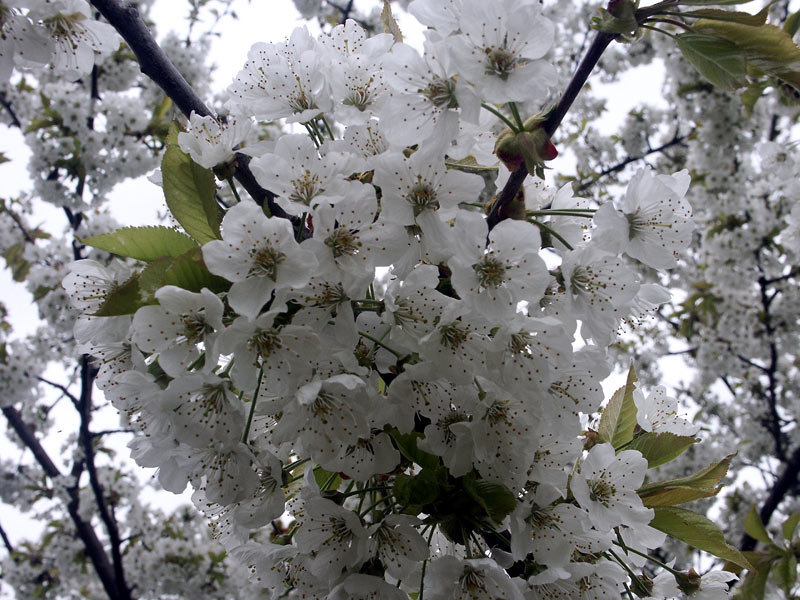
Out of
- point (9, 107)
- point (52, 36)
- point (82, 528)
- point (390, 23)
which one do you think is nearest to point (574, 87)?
point (390, 23)

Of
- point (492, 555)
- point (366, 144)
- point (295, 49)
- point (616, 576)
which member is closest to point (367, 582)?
point (492, 555)

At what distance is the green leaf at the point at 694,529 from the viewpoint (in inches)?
50.1

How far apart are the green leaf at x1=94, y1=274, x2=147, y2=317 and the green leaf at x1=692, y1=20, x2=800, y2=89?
1135 mm

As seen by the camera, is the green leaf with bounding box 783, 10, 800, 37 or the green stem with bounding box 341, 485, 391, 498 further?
the green leaf with bounding box 783, 10, 800, 37

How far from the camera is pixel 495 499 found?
1001 millimetres

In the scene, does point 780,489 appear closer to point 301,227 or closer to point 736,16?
point 736,16

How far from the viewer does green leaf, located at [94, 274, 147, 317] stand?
0.96 meters

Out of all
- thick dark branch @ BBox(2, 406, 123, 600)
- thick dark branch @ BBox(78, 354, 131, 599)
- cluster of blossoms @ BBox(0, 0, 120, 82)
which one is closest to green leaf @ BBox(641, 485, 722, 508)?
cluster of blossoms @ BBox(0, 0, 120, 82)

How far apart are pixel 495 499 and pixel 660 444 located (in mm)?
569

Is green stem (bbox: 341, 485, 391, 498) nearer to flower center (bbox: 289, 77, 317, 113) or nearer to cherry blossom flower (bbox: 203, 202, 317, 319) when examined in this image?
cherry blossom flower (bbox: 203, 202, 317, 319)

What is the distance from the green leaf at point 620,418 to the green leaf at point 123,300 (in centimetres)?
104

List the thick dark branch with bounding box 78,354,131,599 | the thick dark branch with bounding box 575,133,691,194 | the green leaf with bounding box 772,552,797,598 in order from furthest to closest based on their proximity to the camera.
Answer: the thick dark branch with bounding box 575,133,691,194 < the thick dark branch with bounding box 78,354,131,599 < the green leaf with bounding box 772,552,797,598

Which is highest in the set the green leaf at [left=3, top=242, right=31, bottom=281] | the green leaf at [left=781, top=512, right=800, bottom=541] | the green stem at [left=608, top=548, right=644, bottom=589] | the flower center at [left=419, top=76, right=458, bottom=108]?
the green leaf at [left=3, top=242, right=31, bottom=281]

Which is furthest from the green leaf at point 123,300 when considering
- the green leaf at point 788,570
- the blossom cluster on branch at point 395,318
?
the green leaf at point 788,570
